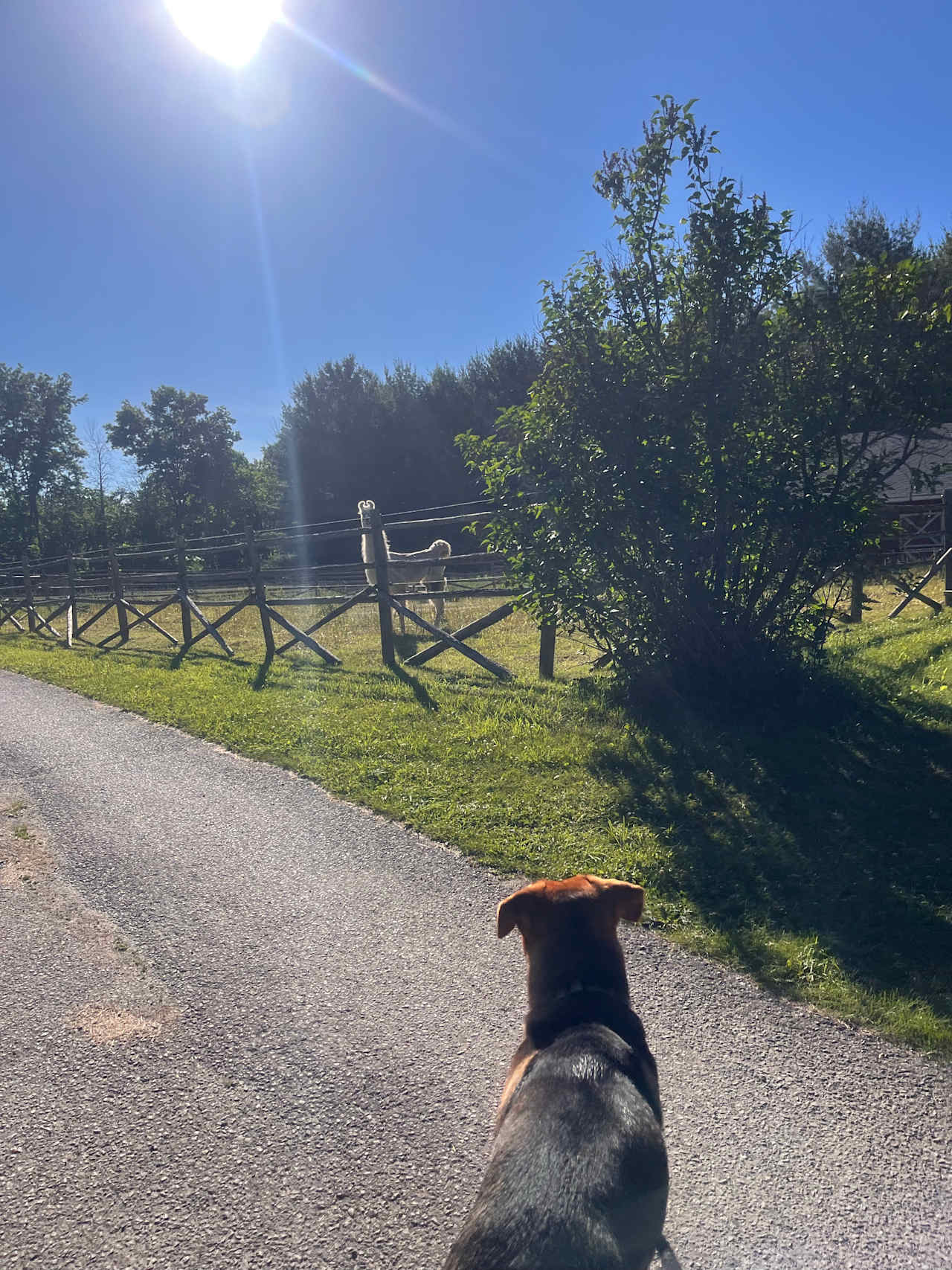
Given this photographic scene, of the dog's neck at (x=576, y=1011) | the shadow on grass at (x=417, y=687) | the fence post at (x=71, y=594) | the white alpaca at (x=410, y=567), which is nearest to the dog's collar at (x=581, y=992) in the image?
the dog's neck at (x=576, y=1011)

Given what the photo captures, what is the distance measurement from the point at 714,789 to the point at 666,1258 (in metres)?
3.34

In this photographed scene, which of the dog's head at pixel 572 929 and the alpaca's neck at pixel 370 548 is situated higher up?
the alpaca's neck at pixel 370 548

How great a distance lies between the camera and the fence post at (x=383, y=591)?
34.7 feet

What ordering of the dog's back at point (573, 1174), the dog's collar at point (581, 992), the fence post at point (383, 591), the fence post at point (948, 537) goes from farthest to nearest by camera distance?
the fence post at point (948, 537), the fence post at point (383, 591), the dog's collar at point (581, 992), the dog's back at point (573, 1174)

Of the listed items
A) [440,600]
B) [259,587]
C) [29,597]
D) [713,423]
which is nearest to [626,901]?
[713,423]

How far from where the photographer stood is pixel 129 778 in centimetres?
659

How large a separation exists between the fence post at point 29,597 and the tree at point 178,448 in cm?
2849

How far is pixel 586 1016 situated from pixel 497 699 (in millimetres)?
5707

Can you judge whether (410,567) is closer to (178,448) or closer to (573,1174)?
(573,1174)

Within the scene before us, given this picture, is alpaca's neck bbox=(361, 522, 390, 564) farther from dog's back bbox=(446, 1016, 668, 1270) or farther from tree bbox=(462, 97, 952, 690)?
dog's back bbox=(446, 1016, 668, 1270)

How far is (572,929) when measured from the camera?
101 inches

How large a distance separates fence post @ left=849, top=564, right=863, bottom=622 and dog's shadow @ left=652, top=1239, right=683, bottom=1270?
5.48 m

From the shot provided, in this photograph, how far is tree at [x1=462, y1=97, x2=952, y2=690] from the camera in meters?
5.77

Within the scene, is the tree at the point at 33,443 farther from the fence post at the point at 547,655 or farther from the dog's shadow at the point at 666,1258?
the dog's shadow at the point at 666,1258
